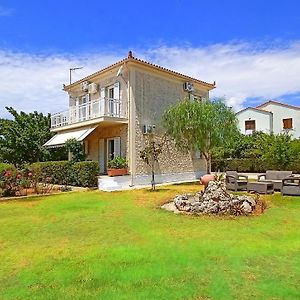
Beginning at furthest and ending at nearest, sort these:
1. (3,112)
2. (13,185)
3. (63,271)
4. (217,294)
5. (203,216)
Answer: (3,112), (13,185), (203,216), (63,271), (217,294)

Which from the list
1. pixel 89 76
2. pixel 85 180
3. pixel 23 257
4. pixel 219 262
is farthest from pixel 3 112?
pixel 219 262

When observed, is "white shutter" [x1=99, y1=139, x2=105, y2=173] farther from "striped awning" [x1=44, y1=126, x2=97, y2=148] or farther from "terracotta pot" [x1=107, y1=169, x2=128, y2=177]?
"terracotta pot" [x1=107, y1=169, x2=128, y2=177]

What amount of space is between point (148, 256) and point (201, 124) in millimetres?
20872

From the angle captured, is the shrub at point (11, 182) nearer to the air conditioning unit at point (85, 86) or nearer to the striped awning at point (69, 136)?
the striped awning at point (69, 136)

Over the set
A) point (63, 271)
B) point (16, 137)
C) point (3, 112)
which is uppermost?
point (3, 112)

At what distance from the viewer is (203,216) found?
49.2 ft

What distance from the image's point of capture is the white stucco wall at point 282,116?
69938 millimetres

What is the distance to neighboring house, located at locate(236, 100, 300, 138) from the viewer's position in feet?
230

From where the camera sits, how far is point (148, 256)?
30.1ft

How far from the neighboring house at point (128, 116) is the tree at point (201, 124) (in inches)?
110

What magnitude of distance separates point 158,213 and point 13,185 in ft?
43.6

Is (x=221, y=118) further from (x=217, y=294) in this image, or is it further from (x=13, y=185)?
(x=217, y=294)

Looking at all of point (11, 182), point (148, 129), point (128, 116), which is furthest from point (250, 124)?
point (11, 182)

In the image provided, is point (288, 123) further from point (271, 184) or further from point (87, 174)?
point (87, 174)
